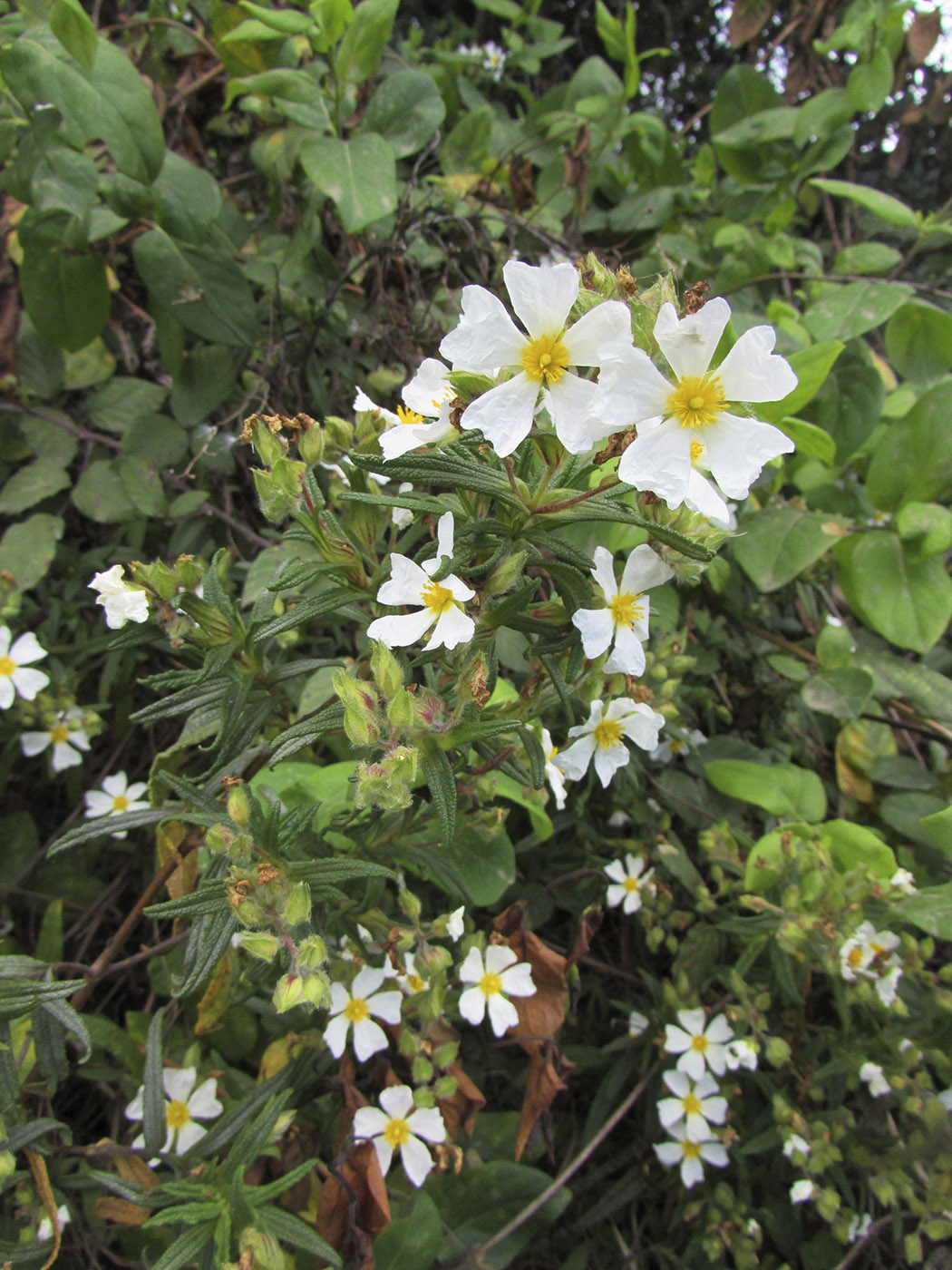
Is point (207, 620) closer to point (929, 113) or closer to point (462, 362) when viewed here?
point (462, 362)

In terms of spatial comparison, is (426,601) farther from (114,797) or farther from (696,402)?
(114,797)

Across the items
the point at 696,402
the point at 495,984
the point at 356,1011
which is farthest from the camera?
the point at 495,984

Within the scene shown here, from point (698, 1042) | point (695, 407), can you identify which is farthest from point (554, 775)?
point (698, 1042)

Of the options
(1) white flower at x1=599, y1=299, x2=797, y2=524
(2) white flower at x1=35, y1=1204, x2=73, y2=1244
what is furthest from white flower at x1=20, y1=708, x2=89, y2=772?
(1) white flower at x1=599, y1=299, x2=797, y2=524

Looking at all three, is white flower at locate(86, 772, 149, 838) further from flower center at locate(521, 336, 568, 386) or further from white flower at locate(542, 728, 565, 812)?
flower center at locate(521, 336, 568, 386)

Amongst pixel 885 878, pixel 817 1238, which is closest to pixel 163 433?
pixel 885 878

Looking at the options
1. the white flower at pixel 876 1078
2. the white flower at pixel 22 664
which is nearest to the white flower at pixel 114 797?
the white flower at pixel 22 664
